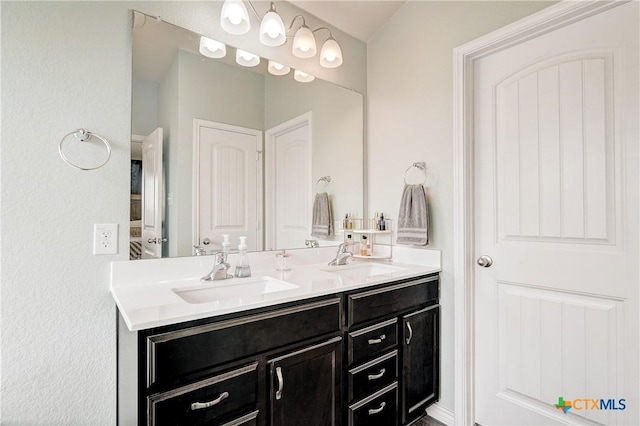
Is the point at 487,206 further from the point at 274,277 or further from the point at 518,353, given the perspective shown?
the point at 274,277

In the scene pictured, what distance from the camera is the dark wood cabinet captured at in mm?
955

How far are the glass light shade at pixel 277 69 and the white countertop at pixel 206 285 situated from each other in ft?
3.38

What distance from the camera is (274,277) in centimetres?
155

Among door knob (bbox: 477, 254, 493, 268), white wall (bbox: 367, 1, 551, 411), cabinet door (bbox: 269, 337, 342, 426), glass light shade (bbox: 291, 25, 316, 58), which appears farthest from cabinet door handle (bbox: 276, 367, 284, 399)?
glass light shade (bbox: 291, 25, 316, 58)

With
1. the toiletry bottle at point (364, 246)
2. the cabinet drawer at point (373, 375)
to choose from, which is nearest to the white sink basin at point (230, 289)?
the cabinet drawer at point (373, 375)

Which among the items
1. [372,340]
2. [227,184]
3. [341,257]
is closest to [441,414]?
[372,340]

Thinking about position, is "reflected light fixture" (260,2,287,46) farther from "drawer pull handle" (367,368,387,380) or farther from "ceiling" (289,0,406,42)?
"drawer pull handle" (367,368,387,380)

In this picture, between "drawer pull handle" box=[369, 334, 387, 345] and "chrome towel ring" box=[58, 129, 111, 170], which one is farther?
"drawer pull handle" box=[369, 334, 387, 345]

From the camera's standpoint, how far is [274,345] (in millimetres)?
1147

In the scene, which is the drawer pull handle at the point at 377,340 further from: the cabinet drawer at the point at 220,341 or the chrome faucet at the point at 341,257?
the chrome faucet at the point at 341,257

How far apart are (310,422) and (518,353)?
1117 millimetres

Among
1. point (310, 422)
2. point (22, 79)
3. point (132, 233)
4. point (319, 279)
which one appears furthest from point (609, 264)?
point (22, 79)

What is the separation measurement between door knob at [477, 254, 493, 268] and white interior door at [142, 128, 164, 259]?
1620mm

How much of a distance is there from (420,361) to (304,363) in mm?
816
